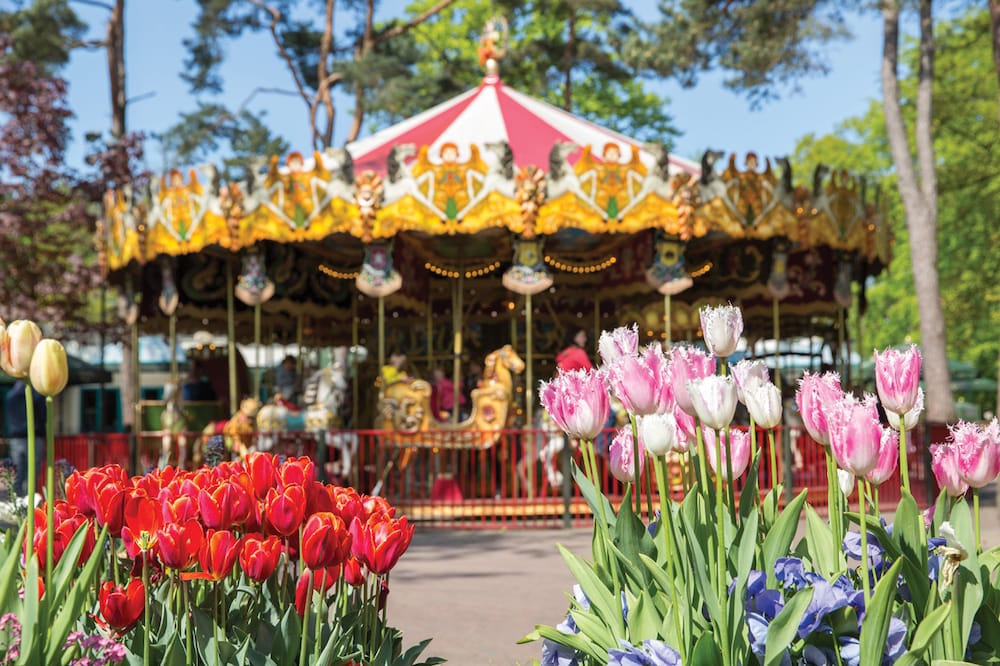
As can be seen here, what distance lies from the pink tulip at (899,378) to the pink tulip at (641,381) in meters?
0.48

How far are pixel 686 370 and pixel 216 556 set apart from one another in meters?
1.18

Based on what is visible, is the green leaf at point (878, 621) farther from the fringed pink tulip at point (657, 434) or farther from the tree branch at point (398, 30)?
the tree branch at point (398, 30)

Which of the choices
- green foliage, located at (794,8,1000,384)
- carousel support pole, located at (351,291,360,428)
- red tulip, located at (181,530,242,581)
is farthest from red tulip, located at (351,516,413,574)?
green foliage, located at (794,8,1000,384)

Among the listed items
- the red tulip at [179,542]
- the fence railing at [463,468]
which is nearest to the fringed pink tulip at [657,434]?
the red tulip at [179,542]

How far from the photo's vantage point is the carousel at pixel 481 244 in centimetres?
1214

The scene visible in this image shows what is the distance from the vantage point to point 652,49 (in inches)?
733

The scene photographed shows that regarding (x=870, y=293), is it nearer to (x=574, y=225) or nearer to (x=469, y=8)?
(x=469, y=8)

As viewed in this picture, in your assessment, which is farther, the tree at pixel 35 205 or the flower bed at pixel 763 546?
the tree at pixel 35 205

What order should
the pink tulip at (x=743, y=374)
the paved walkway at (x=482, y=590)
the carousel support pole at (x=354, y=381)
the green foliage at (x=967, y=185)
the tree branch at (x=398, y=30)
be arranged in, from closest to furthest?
the pink tulip at (x=743, y=374) → the paved walkway at (x=482, y=590) → the carousel support pole at (x=354, y=381) → the green foliage at (x=967, y=185) → the tree branch at (x=398, y=30)

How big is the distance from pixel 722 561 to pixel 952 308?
81.9 feet

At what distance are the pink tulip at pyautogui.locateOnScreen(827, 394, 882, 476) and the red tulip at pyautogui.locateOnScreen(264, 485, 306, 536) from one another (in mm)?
1249

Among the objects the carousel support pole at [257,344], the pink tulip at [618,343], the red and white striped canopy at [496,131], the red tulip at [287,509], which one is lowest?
the red tulip at [287,509]

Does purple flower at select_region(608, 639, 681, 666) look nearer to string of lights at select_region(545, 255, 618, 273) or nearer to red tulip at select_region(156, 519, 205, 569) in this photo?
red tulip at select_region(156, 519, 205, 569)

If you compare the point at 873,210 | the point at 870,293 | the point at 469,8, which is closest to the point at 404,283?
the point at 873,210
